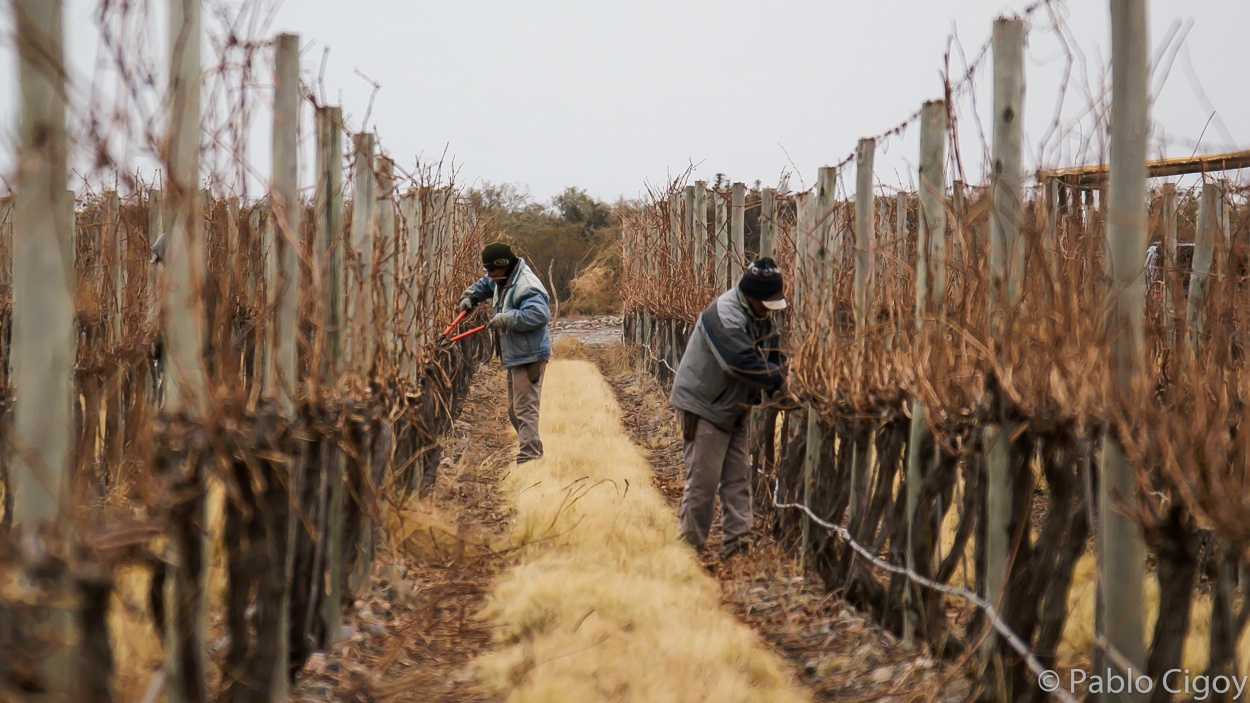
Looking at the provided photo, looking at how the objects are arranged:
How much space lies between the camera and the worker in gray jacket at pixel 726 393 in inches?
256

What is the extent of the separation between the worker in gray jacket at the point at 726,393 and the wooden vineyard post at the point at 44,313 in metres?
4.41

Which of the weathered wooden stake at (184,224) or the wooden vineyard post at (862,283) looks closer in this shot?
the weathered wooden stake at (184,224)

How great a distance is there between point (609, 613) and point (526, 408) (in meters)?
4.30

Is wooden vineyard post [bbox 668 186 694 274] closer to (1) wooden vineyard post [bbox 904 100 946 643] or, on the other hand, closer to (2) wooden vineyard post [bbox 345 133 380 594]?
(2) wooden vineyard post [bbox 345 133 380 594]

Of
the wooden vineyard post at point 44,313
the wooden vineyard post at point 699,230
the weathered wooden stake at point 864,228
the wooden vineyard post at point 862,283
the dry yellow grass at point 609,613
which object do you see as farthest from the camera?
the wooden vineyard post at point 699,230

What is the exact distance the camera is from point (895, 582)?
16.0 feet

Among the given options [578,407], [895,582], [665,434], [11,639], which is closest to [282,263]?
[11,639]

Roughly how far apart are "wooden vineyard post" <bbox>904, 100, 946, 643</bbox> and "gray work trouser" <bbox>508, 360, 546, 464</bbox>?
4.72 metres

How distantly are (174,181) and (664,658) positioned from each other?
8.41ft

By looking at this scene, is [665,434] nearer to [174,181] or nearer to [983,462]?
[983,462]

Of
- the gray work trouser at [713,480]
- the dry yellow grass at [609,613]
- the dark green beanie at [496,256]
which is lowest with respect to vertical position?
the dry yellow grass at [609,613]

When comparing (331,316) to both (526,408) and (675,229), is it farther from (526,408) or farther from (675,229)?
(675,229)

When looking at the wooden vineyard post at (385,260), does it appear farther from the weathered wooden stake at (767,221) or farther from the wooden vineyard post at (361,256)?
the weathered wooden stake at (767,221)

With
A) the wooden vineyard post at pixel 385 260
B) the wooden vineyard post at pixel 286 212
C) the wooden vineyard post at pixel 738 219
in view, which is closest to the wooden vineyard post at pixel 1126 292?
the wooden vineyard post at pixel 286 212
